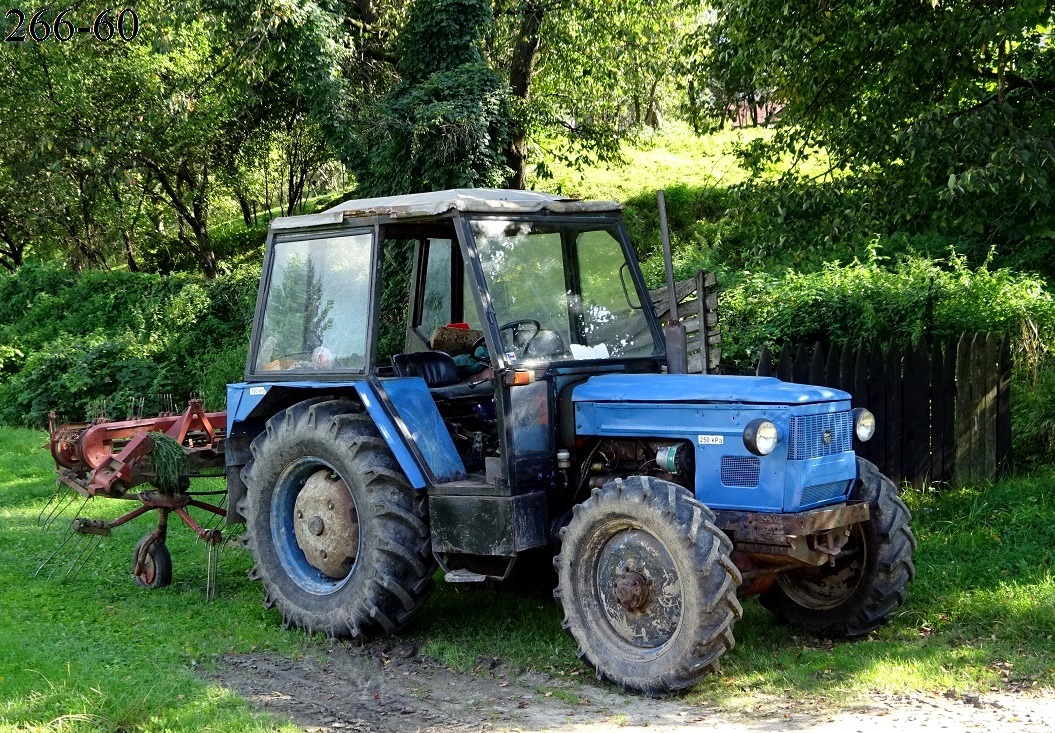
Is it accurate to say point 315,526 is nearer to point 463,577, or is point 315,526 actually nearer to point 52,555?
point 463,577

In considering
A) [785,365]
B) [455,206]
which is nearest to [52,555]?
[455,206]

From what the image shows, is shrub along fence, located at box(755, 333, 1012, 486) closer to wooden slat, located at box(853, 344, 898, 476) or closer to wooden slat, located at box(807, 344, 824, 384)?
wooden slat, located at box(853, 344, 898, 476)

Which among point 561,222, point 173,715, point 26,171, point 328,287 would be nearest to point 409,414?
point 328,287

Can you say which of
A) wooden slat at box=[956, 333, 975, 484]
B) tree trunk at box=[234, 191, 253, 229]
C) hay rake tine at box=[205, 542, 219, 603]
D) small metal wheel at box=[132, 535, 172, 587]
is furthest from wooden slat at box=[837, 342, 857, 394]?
tree trunk at box=[234, 191, 253, 229]

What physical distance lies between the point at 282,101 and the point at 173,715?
55.9 ft

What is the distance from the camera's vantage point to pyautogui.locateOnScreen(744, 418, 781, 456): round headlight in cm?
527

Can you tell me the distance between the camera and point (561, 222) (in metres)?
6.55

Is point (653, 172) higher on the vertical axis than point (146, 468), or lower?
higher

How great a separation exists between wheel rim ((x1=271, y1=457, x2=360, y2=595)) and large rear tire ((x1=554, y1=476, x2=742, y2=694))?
58.9 inches

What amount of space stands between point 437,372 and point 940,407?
4.56m

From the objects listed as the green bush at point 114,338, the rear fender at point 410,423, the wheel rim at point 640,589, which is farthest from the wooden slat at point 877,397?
the green bush at point 114,338

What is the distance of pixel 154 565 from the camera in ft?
25.0

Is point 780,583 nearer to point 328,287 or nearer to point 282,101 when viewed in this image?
point 328,287

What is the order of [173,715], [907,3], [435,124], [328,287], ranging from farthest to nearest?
[435,124] → [907,3] → [328,287] → [173,715]
